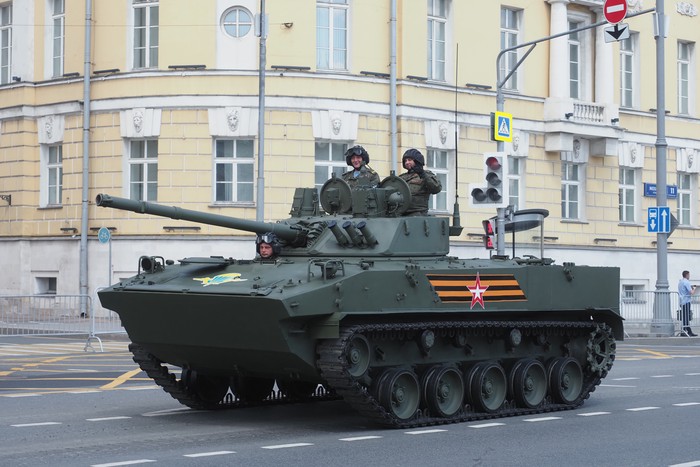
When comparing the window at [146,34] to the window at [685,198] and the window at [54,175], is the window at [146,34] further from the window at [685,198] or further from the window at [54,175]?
the window at [685,198]

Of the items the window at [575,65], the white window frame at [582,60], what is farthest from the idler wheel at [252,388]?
the window at [575,65]

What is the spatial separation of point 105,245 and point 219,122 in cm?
403

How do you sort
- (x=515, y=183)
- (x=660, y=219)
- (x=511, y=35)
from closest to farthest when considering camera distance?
(x=660, y=219) → (x=515, y=183) → (x=511, y=35)

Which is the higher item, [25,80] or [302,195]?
[25,80]

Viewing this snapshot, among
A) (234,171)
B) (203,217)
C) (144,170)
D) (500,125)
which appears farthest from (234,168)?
(203,217)

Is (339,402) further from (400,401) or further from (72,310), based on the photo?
(72,310)

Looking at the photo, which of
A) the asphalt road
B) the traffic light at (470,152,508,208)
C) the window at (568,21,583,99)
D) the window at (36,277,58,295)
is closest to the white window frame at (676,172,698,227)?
the window at (568,21,583,99)

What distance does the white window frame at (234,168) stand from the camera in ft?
106

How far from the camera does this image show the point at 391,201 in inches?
592

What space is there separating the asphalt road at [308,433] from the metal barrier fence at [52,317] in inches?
343

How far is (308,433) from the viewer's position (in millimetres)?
12969

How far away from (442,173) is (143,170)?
7774 millimetres

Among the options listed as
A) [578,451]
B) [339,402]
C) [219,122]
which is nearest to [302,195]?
[339,402]

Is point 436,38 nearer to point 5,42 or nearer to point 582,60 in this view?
point 582,60
